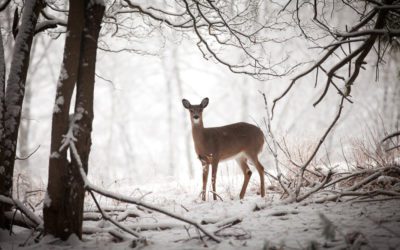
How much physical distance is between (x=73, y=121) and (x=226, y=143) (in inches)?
170

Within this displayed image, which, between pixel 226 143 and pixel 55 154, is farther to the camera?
pixel 226 143

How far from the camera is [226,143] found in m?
6.85

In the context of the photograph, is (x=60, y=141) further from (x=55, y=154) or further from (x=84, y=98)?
(x=84, y=98)

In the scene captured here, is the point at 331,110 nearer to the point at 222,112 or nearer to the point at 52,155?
the point at 222,112

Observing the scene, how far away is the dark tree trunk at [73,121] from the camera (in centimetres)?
283

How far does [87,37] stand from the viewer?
9.54 feet

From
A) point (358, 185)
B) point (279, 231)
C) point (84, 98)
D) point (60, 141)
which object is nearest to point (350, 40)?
point (358, 185)

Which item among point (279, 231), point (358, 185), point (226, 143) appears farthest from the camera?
point (226, 143)

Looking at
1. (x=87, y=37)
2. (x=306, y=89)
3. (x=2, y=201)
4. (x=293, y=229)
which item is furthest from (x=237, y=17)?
(x=306, y=89)

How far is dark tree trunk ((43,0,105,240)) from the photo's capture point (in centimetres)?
283

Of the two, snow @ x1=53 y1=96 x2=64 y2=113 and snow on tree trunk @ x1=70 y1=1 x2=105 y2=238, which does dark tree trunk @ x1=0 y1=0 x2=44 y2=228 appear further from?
snow on tree trunk @ x1=70 y1=1 x2=105 y2=238

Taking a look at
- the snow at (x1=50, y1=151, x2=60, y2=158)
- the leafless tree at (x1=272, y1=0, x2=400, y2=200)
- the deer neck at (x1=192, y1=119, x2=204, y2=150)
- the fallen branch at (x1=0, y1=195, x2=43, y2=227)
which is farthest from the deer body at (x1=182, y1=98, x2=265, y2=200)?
the snow at (x1=50, y1=151, x2=60, y2=158)

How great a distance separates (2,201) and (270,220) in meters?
2.63

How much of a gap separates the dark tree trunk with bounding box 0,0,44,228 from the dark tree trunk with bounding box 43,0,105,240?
901mm
